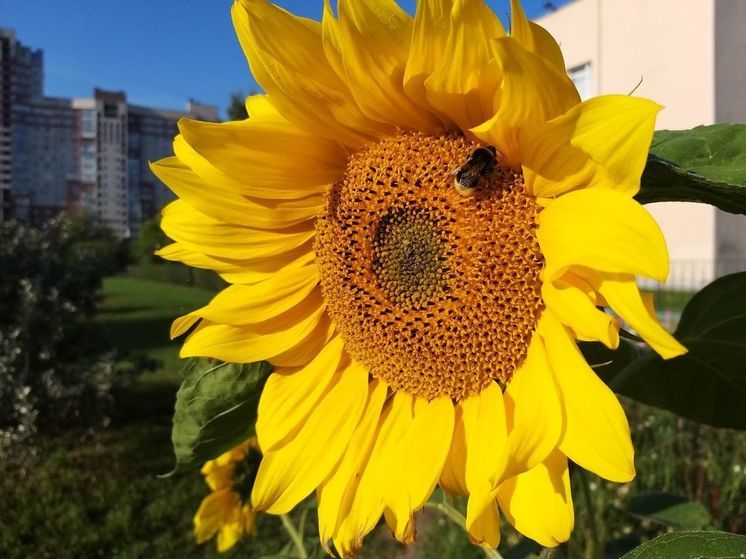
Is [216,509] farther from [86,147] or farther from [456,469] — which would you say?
[86,147]

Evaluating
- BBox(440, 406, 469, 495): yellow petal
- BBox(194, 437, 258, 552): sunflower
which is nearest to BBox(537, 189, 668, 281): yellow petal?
BBox(440, 406, 469, 495): yellow petal

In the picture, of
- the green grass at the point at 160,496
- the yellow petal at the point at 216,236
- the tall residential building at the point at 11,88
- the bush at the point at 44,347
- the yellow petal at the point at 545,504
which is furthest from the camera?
the tall residential building at the point at 11,88

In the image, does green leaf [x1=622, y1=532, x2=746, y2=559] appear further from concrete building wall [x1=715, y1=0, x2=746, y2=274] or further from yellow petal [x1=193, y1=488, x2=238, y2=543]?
concrete building wall [x1=715, y1=0, x2=746, y2=274]

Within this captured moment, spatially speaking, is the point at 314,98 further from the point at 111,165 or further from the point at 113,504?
the point at 111,165

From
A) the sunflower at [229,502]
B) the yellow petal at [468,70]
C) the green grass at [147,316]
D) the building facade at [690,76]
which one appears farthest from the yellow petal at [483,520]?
the building facade at [690,76]

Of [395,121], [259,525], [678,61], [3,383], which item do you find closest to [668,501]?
[395,121]

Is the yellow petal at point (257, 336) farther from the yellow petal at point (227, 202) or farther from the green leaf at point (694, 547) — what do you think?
the green leaf at point (694, 547)
